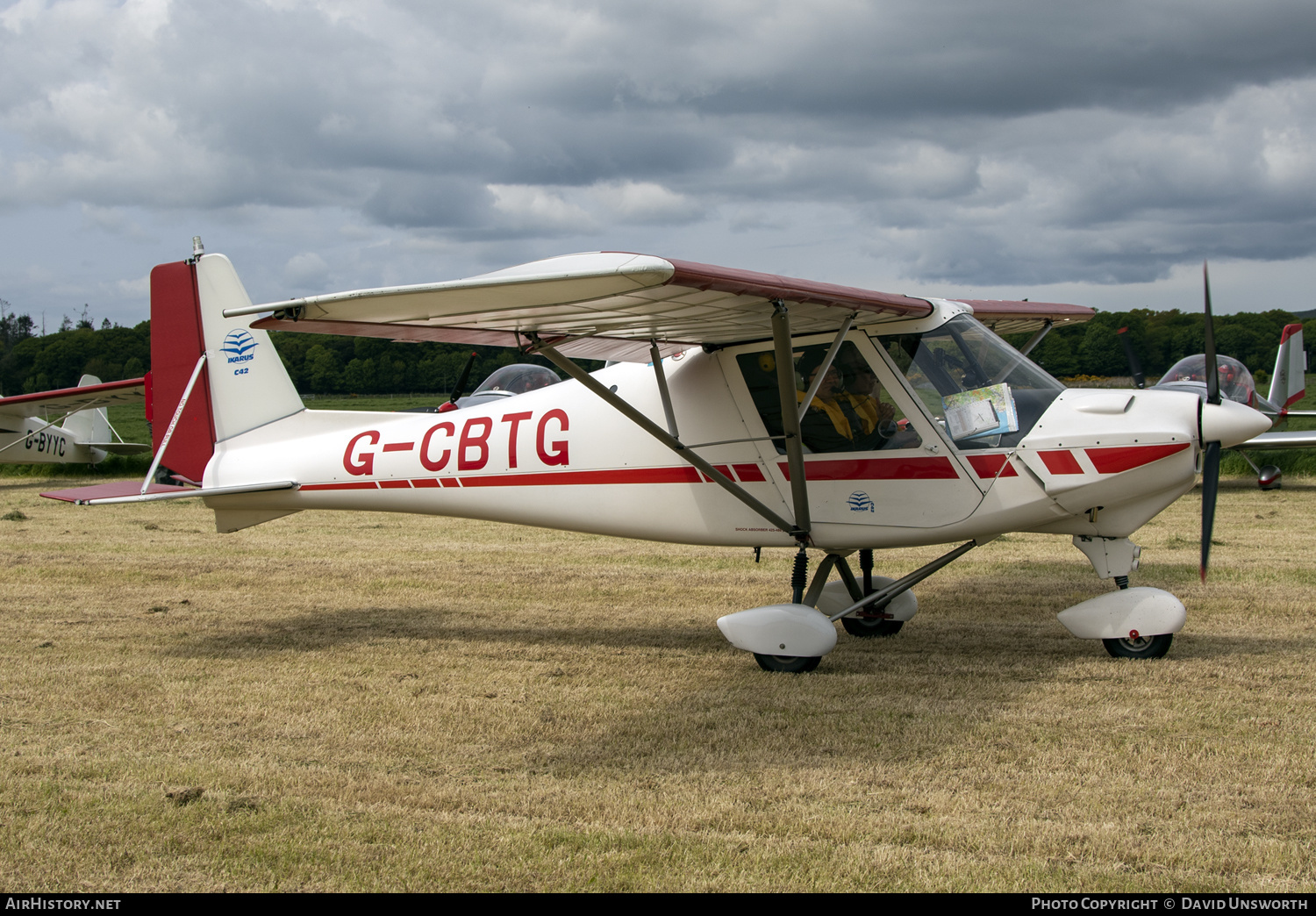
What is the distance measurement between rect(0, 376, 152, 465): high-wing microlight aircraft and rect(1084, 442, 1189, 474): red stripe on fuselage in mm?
17598

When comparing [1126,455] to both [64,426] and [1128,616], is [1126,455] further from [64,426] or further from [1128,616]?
[64,426]

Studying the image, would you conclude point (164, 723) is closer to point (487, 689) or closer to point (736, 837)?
point (487, 689)

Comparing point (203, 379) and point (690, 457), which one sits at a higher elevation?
point (203, 379)

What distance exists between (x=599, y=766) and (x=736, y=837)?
1002 millimetres

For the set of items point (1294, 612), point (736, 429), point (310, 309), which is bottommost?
point (1294, 612)

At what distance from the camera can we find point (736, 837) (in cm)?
371

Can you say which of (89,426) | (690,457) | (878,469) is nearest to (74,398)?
(89,426)

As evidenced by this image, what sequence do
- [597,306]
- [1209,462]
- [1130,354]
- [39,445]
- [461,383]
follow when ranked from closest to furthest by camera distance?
[597,306] < [1209,462] < [1130,354] < [461,383] < [39,445]

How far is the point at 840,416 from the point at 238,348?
506 cm

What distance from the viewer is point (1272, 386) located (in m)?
21.3

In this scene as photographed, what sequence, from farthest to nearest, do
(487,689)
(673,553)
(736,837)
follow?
(673,553) < (487,689) < (736,837)
